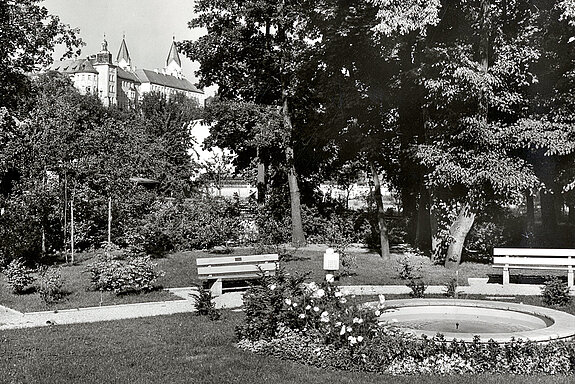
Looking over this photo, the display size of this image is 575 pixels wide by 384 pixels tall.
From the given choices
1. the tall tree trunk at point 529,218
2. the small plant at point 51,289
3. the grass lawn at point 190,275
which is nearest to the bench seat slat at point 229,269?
the grass lawn at point 190,275

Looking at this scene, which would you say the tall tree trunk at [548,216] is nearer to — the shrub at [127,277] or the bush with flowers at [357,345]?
the shrub at [127,277]

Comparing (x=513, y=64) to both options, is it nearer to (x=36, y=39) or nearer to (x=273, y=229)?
(x=273, y=229)

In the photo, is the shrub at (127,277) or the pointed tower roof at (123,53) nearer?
the shrub at (127,277)

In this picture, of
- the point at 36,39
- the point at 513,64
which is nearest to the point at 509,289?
the point at 513,64

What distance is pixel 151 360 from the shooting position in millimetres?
8203

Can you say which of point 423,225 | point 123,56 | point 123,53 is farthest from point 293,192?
point 123,53

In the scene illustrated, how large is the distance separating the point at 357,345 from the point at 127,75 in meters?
167

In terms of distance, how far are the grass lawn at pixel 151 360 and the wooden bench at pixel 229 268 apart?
3368mm

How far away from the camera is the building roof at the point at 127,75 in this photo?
164 meters

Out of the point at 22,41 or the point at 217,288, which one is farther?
the point at 22,41

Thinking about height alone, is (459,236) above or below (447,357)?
above

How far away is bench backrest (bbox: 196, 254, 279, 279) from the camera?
14.0 meters

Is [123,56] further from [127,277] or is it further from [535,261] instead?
[535,261]

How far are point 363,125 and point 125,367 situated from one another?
53.4 feet
